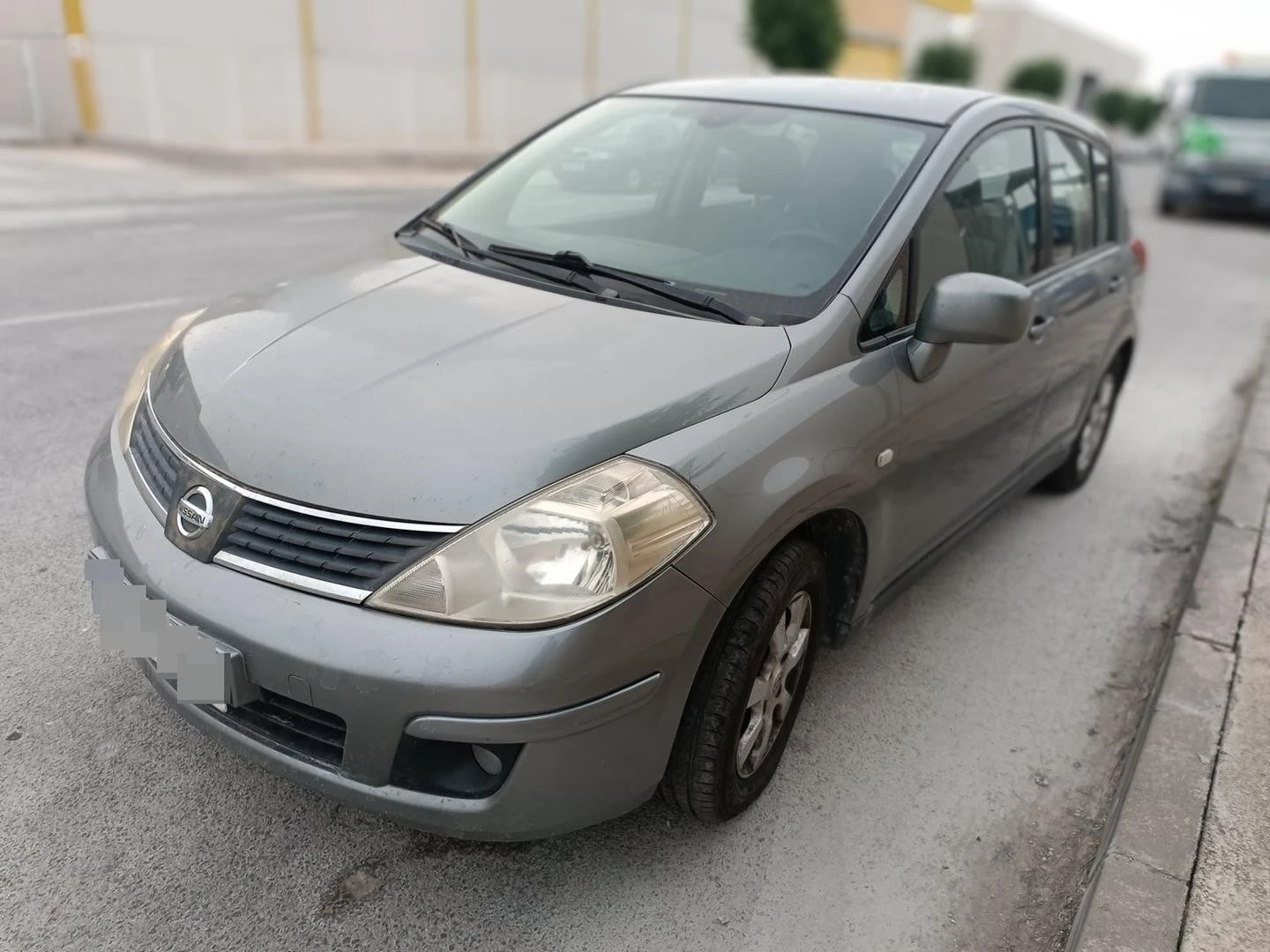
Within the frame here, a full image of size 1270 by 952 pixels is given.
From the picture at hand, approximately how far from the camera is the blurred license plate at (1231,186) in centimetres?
1583

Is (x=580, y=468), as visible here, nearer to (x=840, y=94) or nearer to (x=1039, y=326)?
(x=840, y=94)

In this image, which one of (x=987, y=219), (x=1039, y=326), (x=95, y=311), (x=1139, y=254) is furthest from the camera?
(x=95, y=311)

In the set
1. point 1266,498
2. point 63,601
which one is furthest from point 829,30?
point 63,601

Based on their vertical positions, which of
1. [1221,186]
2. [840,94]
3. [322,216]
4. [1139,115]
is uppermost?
[840,94]

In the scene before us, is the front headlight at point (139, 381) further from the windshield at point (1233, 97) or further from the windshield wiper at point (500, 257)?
the windshield at point (1233, 97)

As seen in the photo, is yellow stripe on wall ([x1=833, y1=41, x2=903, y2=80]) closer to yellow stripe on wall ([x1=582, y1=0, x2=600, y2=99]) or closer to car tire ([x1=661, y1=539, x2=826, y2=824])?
yellow stripe on wall ([x1=582, y1=0, x2=600, y2=99])

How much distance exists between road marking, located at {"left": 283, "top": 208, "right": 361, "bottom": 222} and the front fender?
9703mm

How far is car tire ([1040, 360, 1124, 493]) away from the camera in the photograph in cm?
468

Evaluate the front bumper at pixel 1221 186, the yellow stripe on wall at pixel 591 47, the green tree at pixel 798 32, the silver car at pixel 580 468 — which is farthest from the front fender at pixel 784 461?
the green tree at pixel 798 32

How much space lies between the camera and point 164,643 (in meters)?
2.08

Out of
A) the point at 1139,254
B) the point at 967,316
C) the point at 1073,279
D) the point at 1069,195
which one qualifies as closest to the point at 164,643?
the point at 967,316

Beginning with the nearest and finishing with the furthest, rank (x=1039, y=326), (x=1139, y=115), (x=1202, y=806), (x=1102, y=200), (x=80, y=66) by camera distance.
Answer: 1. (x=1202, y=806)
2. (x=1039, y=326)
3. (x=1102, y=200)
4. (x=80, y=66)
5. (x=1139, y=115)

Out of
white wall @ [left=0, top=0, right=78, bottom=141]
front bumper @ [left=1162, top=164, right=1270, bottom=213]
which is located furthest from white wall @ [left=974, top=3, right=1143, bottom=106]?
white wall @ [left=0, top=0, right=78, bottom=141]

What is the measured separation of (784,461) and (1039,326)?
174cm
